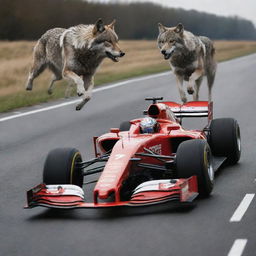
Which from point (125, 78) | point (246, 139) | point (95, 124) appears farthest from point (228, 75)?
point (246, 139)

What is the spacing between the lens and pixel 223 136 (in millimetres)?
14891

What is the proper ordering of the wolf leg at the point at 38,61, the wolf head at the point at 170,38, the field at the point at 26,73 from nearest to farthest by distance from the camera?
the wolf head at the point at 170,38 < the wolf leg at the point at 38,61 < the field at the point at 26,73

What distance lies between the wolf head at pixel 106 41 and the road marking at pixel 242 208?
23.4ft

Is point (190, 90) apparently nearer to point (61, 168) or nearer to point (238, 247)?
point (61, 168)

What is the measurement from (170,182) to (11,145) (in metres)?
7.91

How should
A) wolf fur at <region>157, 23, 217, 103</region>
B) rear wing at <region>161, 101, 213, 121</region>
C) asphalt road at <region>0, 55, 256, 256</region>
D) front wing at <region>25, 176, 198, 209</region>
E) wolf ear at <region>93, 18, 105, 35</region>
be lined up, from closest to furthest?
1. asphalt road at <region>0, 55, 256, 256</region>
2. front wing at <region>25, 176, 198, 209</region>
3. rear wing at <region>161, 101, 213, 121</region>
4. wolf ear at <region>93, 18, 105, 35</region>
5. wolf fur at <region>157, 23, 217, 103</region>

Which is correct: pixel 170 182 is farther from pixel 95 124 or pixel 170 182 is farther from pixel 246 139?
pixel 95 124

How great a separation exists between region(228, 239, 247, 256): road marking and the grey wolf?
8.36 metres

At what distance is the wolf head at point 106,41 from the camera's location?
19.6 meters

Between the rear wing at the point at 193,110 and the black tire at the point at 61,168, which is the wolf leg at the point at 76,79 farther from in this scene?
the black tire at the point at 61,168

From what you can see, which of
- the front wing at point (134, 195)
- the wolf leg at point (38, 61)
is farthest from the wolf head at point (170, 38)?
the front wing at point (134, 195)

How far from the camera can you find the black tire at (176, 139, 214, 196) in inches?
488

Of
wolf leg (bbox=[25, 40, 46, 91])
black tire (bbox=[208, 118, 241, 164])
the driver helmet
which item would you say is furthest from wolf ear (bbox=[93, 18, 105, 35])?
the driver helmet

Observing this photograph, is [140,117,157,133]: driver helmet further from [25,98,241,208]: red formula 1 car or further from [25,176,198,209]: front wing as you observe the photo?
[25,176,198,209]: front wing
